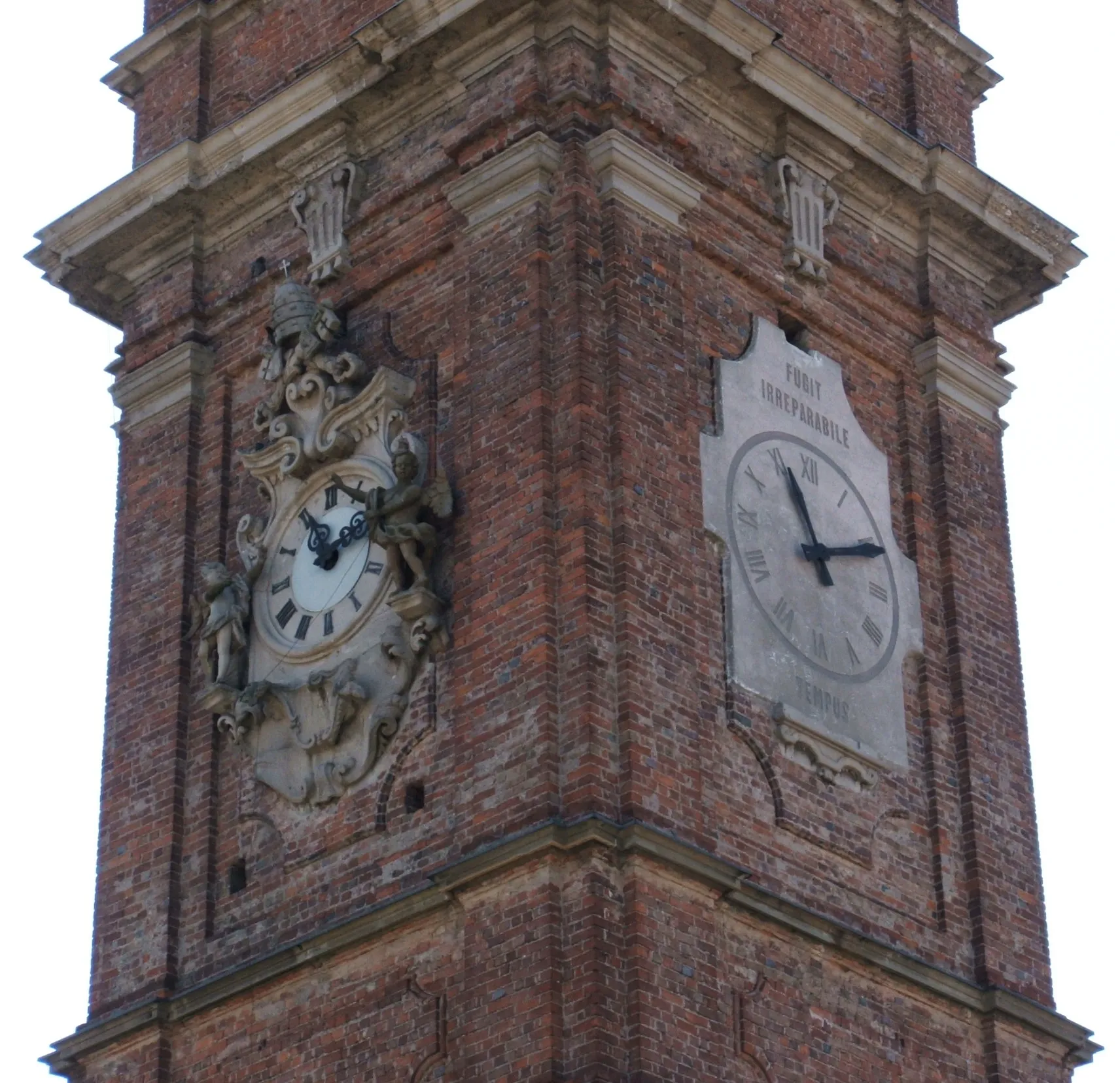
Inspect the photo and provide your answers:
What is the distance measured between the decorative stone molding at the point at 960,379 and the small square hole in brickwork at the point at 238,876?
252 inches

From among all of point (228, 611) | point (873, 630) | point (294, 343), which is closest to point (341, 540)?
point (228, 611)

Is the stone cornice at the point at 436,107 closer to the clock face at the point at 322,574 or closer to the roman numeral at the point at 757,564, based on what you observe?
the clock face at the point at 322,574

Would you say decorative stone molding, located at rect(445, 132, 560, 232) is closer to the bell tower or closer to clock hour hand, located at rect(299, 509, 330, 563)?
the bell tower

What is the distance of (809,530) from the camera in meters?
23.4

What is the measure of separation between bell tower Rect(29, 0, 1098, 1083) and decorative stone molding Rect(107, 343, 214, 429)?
4 cm

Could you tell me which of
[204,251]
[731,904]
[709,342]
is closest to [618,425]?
[709,342]

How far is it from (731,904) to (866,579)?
3.49 m

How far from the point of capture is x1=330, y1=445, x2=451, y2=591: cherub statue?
73.5 ft

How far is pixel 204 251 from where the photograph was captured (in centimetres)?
2586

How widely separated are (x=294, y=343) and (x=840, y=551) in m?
4.25

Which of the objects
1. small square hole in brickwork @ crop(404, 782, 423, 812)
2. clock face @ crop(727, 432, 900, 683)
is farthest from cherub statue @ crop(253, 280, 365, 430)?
small square hole in brickwork @ crop(404, 782, 423, 812)

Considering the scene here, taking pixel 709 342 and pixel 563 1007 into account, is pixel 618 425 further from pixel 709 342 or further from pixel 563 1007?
pixel 563 1007

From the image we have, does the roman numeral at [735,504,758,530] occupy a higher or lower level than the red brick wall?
lower

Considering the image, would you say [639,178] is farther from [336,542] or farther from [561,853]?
[561,853]
